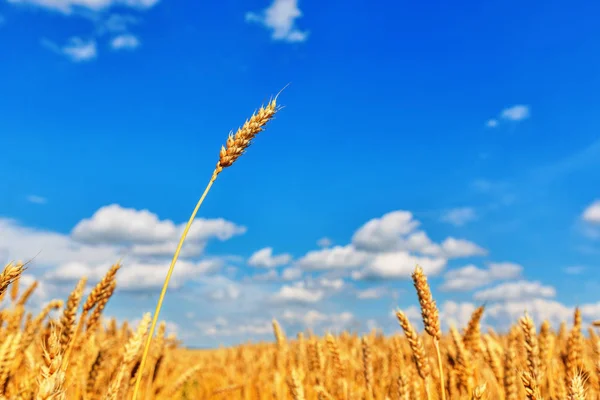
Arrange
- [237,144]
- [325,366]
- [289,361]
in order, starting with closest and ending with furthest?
1. [237,144]
2. [325,366]
3. [289,361]

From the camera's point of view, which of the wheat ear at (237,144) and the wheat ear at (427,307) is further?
the wheat ear at (427,307)

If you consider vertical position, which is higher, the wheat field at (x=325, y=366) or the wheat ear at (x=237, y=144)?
the wheat ear at (x=237, y=144)

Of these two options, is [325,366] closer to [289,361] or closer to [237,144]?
[289,361]

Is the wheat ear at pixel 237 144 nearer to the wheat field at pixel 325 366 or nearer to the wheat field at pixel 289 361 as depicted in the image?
the wheat field at pixel 289 361

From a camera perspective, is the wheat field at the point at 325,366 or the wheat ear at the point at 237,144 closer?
the wheat ear at the point at 237,144

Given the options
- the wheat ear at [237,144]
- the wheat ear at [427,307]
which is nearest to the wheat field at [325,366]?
the wheat ear at [427,307]

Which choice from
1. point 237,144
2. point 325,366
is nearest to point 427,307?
point 237,144

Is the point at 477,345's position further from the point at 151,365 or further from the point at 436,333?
the point at 151,365

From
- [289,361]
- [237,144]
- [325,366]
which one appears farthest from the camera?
[289,361]

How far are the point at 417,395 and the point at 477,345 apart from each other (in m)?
1.32

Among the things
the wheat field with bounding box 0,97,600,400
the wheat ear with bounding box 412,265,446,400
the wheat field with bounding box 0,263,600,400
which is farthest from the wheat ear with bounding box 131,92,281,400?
the wheat ear with bounding box 412,265,446,400

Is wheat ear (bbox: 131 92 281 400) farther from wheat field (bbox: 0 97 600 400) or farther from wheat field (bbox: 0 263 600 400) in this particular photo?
wheat field (bbox: 0 263 600 400)

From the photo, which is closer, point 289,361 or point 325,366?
point 325,366

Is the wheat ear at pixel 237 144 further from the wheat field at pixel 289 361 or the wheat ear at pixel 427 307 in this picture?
the wheat ear at pixel 427 307
